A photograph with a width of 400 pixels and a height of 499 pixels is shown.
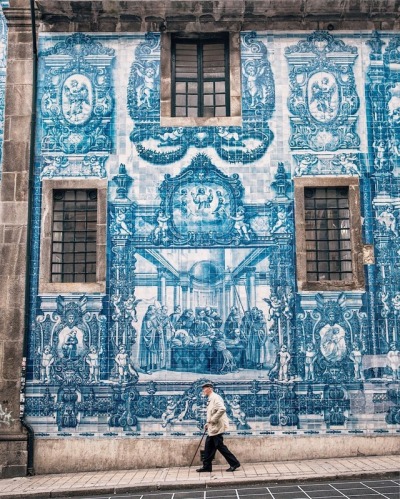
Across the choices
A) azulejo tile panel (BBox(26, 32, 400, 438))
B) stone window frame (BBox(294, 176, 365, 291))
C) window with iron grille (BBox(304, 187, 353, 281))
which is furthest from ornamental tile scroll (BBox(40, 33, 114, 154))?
window with iron grille (BBox(304, 187, 353, 281))

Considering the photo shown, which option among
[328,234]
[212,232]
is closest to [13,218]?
[212,232]

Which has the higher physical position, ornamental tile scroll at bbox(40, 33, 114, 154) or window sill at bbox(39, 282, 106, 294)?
ornamental tile scroll at bbox(40, 33, 114, 154)

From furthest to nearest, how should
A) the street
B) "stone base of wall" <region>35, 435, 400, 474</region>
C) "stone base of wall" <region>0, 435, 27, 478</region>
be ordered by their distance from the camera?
"stone base of wall" <region>35, 435, 400, 474</region> → "stone base of wall" <region>0, 435, 27, 478</region> → the street

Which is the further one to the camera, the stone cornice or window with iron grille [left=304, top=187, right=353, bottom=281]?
the stone cornice

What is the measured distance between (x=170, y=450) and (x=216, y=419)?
1279 mm

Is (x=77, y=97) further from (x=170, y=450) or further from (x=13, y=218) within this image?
(x=170, y=450)

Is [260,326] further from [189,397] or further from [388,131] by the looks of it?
[388,131]

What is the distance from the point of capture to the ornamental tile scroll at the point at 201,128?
12375 millimetres

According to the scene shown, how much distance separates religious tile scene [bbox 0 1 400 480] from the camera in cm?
1164

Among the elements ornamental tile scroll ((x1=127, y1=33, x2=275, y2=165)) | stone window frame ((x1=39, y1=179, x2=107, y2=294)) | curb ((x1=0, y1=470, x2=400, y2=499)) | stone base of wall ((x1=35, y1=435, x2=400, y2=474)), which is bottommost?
curb ((x1=0, y1=470, x2=400, y2=499))

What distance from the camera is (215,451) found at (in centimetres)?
1069

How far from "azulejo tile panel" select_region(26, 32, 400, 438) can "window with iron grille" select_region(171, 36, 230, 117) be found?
42cm

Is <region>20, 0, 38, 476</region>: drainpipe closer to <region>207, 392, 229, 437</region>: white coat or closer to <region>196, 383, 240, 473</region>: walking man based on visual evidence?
<region>196, 383, 240, 473</region>: walking man

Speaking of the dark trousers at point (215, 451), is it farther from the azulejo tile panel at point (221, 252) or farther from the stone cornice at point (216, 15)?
the stone cornice at point (216, 15)
